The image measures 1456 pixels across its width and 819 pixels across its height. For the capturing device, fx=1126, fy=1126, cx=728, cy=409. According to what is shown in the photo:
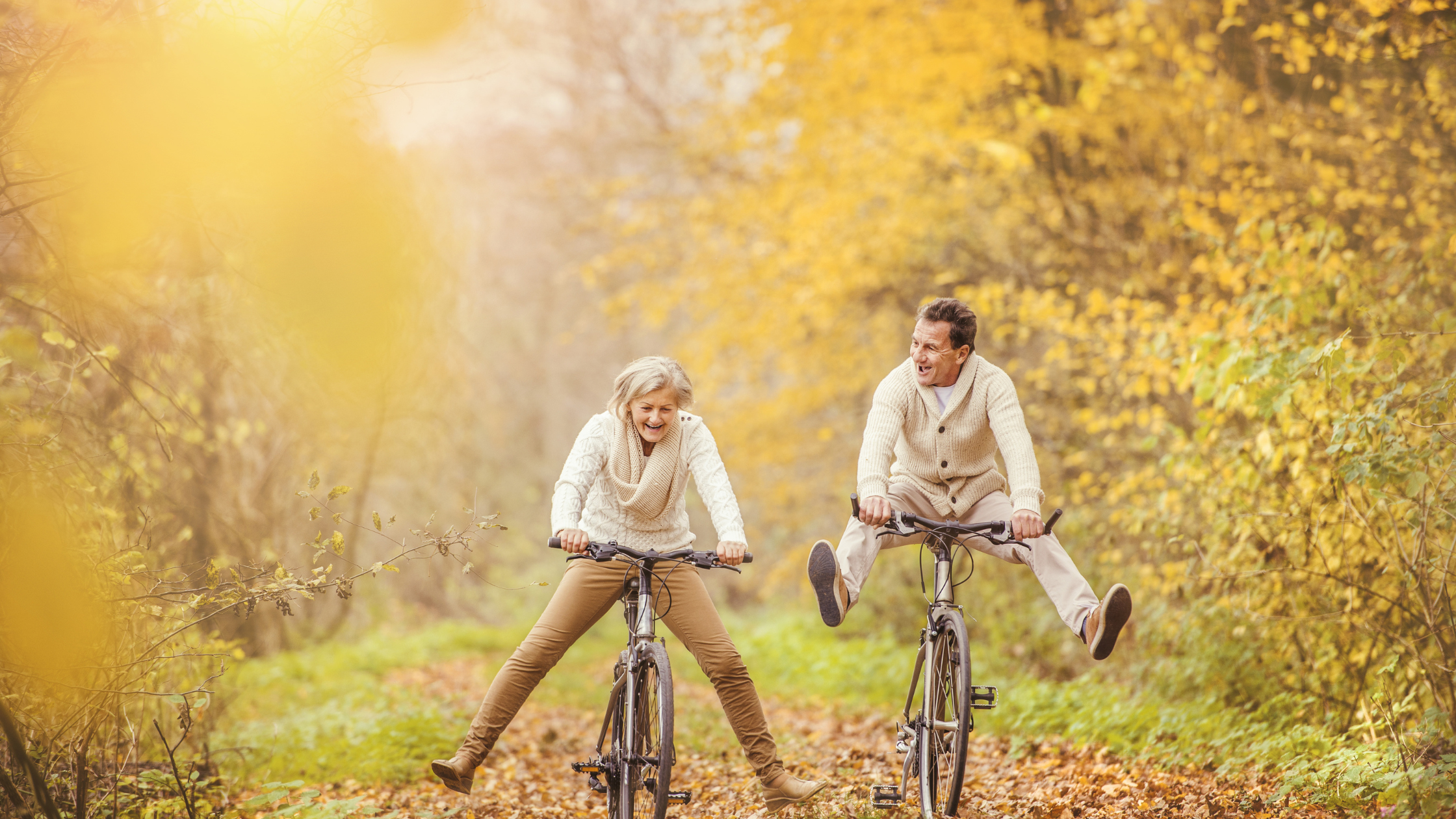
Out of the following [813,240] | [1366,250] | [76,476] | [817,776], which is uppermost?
Result: [813,240]

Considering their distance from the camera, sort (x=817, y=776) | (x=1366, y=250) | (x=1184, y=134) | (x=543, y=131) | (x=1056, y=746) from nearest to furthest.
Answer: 1. (x=817, y=776)
2. (x=1056, y=746)
3. (x=1366, y=250)
4. (x=1184, y=134)
5. (x=543, y=131)

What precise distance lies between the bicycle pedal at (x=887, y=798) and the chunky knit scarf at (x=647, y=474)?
1443mm

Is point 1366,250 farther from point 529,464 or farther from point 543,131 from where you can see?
point 529,464

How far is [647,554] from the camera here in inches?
177

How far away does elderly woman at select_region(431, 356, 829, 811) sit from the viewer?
4.63 m

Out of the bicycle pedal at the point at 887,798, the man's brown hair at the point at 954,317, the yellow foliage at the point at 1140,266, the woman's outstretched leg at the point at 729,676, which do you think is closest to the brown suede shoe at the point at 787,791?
the woman's outstretched leg at the point at 729,676

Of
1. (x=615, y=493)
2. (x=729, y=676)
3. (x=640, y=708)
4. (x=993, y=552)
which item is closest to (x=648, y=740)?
→ (x=640, y=708)

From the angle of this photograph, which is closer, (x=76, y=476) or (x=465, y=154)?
(x=76, y=476)

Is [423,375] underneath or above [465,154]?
underneath

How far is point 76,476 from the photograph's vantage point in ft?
16.5

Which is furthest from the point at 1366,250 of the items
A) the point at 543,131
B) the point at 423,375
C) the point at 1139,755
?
the point at 543,131

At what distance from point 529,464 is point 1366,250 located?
57.7 feet

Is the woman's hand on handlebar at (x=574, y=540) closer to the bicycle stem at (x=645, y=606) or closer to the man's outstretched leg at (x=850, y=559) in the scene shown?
the bicycle stem at (x=645, y=606)

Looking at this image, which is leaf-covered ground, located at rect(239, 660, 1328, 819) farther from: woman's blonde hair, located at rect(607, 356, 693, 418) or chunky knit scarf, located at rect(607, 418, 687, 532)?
woman's blonde hair, located at rect(607, 356, 693, 418)
